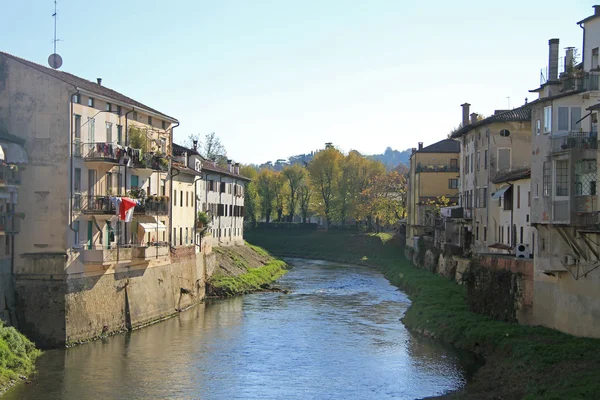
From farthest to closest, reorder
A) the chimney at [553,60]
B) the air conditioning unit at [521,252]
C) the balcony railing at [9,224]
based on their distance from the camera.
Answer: the air conditioning unit at [521,252]
the chimney at [553,60]
the balcony railing at [9,224]

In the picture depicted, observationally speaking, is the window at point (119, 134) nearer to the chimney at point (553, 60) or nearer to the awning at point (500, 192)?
the chimney at point (553, 60)

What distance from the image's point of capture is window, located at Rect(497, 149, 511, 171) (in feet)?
192

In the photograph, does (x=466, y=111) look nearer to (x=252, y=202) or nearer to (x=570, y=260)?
(x=570, y=260)

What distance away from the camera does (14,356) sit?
33.1m

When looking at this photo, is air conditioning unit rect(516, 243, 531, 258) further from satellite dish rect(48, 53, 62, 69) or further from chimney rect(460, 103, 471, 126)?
chimney rect(460, 103, 471, 126)

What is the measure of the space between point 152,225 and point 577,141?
25.6 meters

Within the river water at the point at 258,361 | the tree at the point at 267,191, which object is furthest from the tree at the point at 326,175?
the river water at the point at 258,361

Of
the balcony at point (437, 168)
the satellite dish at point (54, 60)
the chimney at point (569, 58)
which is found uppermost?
the satellite dish at point (54, 60)

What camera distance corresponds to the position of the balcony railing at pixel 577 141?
32938mm

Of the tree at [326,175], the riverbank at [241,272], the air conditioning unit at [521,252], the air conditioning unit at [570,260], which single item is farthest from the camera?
the tree at [326,175]

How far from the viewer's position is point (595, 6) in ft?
119

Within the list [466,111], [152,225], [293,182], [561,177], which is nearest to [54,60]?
[152,225]

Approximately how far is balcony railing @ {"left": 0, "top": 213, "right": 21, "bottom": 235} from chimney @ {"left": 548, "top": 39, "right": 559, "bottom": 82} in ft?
85.4

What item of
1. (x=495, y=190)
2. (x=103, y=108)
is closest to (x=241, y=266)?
(x=495, y=190)
